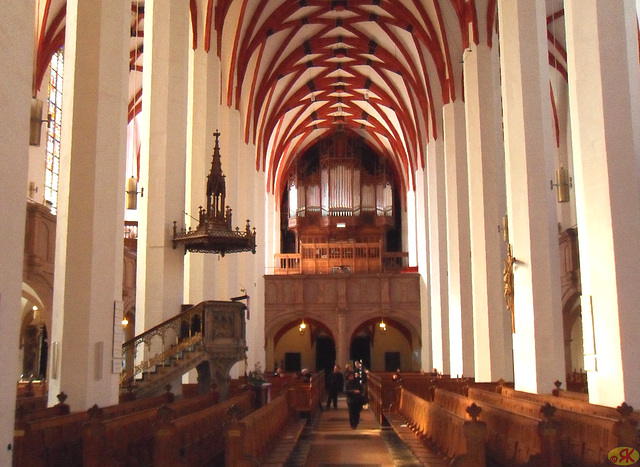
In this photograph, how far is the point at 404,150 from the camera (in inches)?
1406

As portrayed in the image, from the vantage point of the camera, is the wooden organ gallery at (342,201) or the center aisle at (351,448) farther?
the wooden organ gallery at (342,201)

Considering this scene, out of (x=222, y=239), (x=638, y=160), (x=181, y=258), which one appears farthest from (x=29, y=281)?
(x=638, y=160)

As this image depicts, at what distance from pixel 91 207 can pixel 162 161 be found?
556 centimetres

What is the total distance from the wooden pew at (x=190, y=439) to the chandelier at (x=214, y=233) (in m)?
5.56

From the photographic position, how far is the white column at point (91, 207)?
9.75 metres

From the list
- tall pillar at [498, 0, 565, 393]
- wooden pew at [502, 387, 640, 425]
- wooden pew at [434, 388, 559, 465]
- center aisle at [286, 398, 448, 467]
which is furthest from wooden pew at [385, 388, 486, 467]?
tall pillar at [498, 0, 565, 393]

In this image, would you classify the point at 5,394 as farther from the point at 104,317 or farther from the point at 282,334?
the point at 282,334

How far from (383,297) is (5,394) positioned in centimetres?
2585

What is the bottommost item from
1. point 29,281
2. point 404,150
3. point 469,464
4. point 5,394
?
point 469,464

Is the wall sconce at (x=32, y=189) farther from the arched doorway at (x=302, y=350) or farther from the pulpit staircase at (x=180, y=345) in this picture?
the arched doorway at (x=302, y=350)

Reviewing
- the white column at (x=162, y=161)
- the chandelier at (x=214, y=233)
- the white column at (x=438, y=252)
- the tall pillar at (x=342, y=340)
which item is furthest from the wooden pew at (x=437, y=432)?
the tall pillar at (x=342, y=340)

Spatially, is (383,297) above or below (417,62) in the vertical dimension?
below

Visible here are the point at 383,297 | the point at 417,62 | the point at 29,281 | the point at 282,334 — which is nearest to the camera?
the point at 29,281

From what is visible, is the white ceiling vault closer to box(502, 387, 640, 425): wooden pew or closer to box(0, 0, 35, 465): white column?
box(502, 387, 640, 425): wooden pew
